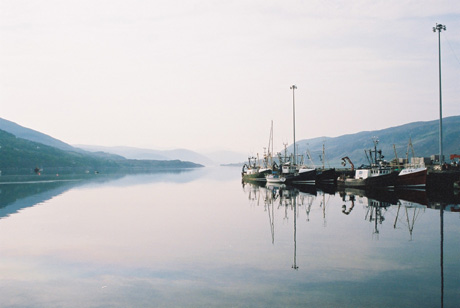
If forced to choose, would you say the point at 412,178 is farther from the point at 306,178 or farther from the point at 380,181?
the point at 306,178

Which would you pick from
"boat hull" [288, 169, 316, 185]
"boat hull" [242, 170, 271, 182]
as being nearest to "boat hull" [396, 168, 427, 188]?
"boat hull" [288, 169, 316, 185]

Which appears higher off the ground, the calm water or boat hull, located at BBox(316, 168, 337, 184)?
boat hull, located at BBox(316, 168, 337, 184)

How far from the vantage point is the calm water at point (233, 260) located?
57.2 ft

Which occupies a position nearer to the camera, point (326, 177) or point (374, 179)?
point (374, 179)

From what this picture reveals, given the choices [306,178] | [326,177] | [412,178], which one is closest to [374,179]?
[412,178]

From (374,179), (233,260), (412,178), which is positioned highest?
(412,178)

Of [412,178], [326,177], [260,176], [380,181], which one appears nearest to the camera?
[412,178]

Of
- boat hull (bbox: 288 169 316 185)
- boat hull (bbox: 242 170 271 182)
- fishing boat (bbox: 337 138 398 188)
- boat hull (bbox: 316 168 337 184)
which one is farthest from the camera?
boat hull (bbox: 242 170 271 182)

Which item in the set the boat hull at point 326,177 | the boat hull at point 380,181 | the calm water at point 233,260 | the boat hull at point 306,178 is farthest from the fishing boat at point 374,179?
the calm water at point 233,260

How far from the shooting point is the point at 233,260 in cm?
2409

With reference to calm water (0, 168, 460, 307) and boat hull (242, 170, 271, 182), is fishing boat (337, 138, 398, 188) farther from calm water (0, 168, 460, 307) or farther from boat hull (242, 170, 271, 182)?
boat hull (242, 170, 271, 182)

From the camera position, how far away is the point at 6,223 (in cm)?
3928

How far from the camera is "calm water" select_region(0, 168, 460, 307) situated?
17.4m

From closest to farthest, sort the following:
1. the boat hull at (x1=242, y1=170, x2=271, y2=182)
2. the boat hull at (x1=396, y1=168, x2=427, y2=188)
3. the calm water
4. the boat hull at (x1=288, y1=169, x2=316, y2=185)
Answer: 1. the calm water
2. the boat hull at (x1=396, y1=168, x2=427, y2=188)
3. the boat hull at (x1=288, y1=169, x2=316, y2=185)
4. the boat hull at (x1=242, y1=170, x2=271, y2=182)
